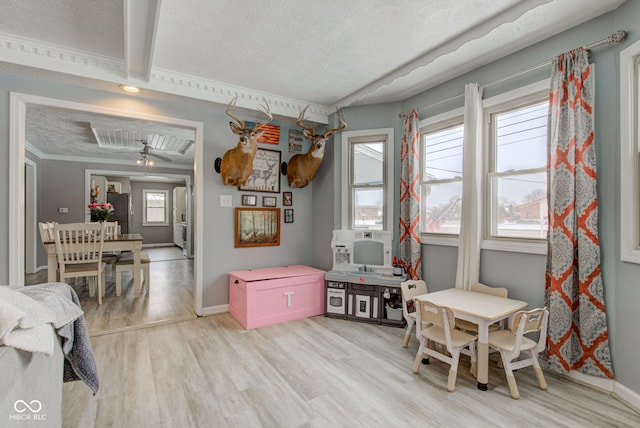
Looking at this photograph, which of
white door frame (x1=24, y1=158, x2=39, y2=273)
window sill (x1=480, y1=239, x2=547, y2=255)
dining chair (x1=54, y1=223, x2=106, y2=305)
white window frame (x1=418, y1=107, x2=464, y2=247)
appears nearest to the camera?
window sill (x1=480, y1=239, x2=547, y2=255)

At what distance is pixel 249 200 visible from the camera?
157 inches

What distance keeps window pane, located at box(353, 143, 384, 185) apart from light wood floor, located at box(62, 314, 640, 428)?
6.40 feet

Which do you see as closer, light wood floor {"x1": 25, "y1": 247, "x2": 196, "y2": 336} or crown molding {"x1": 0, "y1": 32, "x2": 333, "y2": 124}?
crown molding {"x1": 0, "y1": 32, "x2": 333, "y2": 124}

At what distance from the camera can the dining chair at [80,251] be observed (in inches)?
159

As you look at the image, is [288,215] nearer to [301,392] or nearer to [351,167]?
[351,167]

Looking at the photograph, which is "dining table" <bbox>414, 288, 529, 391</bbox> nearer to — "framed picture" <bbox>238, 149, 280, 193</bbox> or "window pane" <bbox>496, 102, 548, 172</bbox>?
"window pane" <bbox>496, 102, 548, 172</bbox>

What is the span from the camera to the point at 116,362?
2.55 meters

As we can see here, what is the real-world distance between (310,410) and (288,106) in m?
3.27

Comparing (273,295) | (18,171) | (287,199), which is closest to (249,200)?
(287,199)

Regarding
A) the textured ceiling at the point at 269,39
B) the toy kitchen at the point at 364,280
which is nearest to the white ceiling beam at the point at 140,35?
the textured ceiling at the point at 269,39

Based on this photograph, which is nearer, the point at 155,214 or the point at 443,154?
the point at 443,154

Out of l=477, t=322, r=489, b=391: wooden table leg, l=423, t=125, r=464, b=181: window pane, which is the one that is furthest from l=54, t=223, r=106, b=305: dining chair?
l=477, t=322, r=489, b=391: wooden table leg

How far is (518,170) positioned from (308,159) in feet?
7.51

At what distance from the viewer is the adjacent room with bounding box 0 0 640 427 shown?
198 centimetres
